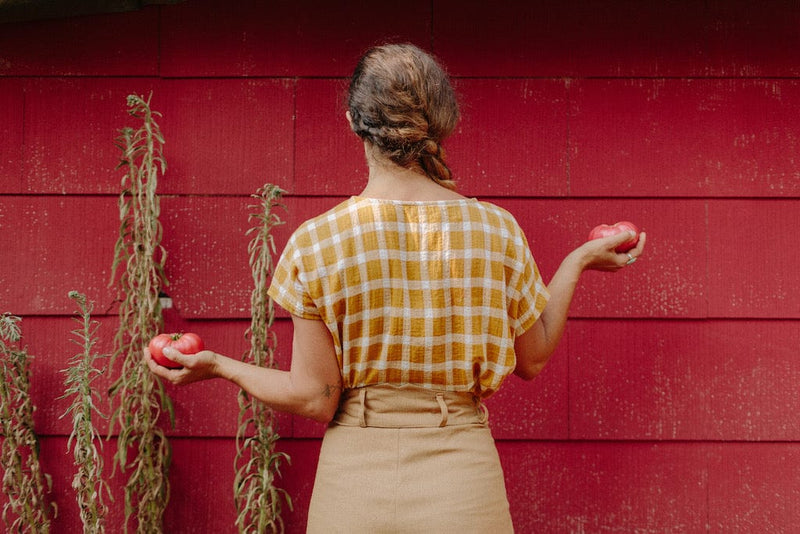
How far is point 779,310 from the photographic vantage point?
6.66 feet

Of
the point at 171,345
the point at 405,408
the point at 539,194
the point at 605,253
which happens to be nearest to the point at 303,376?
the point at 405,408

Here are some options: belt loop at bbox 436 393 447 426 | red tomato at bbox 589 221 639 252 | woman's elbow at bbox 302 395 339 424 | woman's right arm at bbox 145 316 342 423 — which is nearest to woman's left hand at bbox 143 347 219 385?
woman's right arm at bbox 145 316 342 423

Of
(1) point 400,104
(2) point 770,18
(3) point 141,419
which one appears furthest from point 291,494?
(2) point 770,18

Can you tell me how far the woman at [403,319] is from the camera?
118 cm

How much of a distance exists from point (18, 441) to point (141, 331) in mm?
479

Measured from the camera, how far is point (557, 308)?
1344 millimetres

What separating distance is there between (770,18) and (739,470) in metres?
1.42

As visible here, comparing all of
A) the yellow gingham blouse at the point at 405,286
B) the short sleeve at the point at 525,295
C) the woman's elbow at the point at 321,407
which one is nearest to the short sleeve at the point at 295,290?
the yellow gingham blouse at the point at 405,286

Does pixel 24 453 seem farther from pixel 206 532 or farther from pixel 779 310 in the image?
pixel 779 310

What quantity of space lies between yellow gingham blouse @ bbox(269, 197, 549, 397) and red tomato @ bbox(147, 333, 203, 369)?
1.12 feet

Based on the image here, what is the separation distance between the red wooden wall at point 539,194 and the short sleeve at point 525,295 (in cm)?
80

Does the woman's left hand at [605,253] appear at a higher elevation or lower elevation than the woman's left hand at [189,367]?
higher

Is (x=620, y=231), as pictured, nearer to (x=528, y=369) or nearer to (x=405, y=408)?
(x=528, y=369)

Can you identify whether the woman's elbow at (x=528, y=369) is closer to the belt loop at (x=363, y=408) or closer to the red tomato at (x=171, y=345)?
the belt loop at (x=363, y=408)
